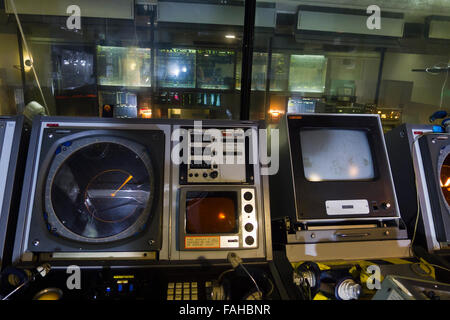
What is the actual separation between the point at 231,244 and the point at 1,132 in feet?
3.47

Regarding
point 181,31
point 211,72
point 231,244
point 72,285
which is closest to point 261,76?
point 211,72

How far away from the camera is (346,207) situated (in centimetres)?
118

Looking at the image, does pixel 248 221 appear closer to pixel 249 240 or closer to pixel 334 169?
pixel 249 240

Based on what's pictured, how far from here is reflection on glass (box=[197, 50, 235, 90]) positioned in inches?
134

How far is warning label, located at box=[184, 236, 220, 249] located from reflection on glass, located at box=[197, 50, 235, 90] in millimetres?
2649

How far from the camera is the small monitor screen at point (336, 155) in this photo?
4.07ft

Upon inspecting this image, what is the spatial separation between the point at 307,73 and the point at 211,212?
3.30 metres

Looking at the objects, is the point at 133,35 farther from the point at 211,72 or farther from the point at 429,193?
the point at 429,193

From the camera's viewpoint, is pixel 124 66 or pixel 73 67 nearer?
pixel 73 67

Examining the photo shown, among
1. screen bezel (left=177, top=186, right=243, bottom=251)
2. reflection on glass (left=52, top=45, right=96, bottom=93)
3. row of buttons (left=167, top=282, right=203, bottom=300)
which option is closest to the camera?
row of buttons (left=167, top=282, right=203, bottom=300)

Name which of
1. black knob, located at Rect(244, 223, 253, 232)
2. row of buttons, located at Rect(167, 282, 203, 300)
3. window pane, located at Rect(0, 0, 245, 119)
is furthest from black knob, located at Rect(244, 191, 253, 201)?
window pane, located at Rect(0, 0, 245, 119)

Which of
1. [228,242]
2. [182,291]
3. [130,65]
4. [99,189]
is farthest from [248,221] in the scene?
[130,65]

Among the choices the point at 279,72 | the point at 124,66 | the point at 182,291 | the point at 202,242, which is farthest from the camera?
the point at 279,72

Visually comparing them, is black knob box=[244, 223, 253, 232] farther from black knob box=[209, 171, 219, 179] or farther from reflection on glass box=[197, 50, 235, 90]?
reflection on glass box=[197, 50, 235, 90]
